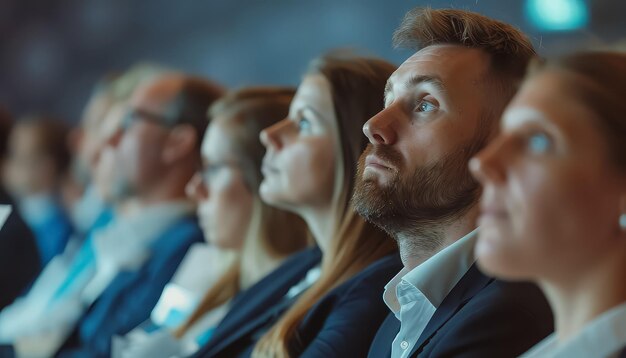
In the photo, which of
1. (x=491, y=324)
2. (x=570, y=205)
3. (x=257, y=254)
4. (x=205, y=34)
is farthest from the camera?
(x=205, y=34)

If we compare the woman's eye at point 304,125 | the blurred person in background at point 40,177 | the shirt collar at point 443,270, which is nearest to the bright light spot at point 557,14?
the woman's eye at point 304,125

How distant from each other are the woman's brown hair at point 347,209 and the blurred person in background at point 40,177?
1751mm

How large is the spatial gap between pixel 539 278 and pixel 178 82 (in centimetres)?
177

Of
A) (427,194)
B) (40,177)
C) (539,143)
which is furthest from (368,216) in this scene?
(40,177)

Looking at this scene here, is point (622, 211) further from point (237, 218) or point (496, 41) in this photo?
point (237, 218)

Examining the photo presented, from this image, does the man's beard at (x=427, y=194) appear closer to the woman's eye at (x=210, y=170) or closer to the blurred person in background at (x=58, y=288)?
the woman's eye at (x=210, y=170)

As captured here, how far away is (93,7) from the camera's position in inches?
156

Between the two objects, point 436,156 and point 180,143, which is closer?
point 436,156

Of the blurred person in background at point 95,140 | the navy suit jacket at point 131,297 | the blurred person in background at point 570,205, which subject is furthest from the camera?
the blurred person in background at point 95,140

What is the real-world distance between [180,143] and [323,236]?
0.88m

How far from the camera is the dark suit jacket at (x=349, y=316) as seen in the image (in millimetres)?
1439

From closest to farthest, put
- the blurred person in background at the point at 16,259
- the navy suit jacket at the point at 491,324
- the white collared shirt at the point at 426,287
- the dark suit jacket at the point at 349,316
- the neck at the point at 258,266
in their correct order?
the navy suit jacket at the point at 491,324, the white collared shirt at the point at 426,287, the dark suit jacket at the point at 349,316, the neck at the point at 258,266, the blurred person in background at the point at 16,259

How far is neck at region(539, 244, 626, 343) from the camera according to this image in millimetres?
859

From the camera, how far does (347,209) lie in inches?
64.2
